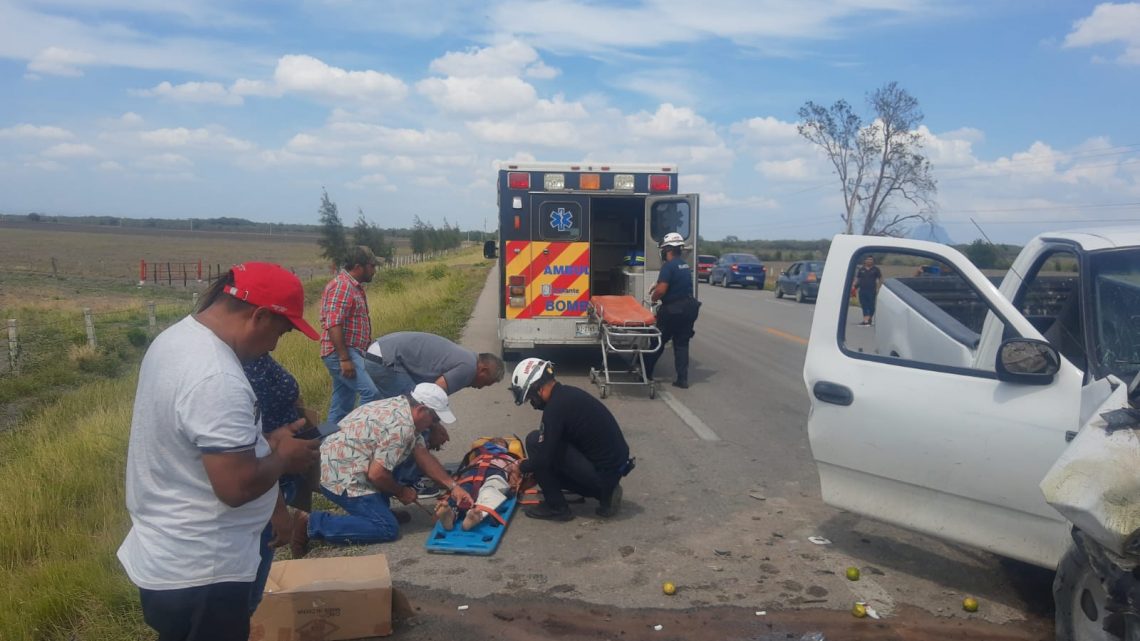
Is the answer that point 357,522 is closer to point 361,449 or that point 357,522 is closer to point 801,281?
point 361,449

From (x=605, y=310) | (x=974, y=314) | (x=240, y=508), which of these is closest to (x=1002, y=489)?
(x=974, y=314)

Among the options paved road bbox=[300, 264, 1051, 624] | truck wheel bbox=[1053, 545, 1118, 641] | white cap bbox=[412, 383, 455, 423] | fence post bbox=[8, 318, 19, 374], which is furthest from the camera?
fence post bbox=[8, 318, 19, 374]

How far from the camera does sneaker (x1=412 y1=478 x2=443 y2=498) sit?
6.62 meters

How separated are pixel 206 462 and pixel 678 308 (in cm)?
888

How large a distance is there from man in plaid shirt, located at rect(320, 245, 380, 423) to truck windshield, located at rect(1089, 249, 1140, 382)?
5.17 metres

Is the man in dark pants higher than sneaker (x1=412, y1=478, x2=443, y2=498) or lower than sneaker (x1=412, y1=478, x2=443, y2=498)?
higher

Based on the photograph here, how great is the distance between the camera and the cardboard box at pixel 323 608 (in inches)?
167

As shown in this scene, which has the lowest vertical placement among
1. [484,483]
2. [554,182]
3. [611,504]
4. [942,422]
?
[611,504]

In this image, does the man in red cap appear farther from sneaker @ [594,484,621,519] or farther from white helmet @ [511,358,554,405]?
sneaker @ [594,484,621,519]

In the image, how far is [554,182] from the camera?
39.4 feet

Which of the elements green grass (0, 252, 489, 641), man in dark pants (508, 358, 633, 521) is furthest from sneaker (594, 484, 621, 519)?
green grass (0, 252, 489, 641)

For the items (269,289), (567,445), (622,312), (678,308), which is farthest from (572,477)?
(678,308)

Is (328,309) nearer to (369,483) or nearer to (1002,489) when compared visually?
(369,483)

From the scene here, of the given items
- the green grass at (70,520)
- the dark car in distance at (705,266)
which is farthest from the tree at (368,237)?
the green grass at (70,520)
